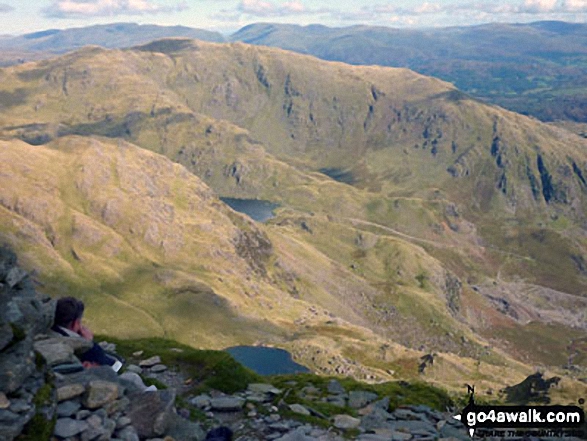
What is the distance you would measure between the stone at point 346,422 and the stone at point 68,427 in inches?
632

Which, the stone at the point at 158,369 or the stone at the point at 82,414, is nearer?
the stone at the point at 82,414

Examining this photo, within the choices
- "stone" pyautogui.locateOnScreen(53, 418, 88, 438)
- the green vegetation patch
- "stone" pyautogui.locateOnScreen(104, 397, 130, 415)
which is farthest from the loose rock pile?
"stone" pyautogui.locateOnScreen(53, 418, 88, 438)

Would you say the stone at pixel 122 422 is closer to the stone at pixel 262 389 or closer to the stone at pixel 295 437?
the stone at pixel 295 437

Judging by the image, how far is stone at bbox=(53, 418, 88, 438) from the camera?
20.1 meters

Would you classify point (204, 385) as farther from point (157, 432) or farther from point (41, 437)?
point (41, 437)

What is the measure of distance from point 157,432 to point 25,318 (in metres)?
8.08

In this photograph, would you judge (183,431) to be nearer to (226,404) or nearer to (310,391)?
(226,404)

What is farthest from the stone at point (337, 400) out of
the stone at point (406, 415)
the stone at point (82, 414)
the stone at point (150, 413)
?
the stone at point (82, 414)

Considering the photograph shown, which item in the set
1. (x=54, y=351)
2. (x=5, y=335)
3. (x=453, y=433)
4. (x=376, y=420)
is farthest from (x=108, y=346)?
(x=453, y=433)

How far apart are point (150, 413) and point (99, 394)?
2902 mm

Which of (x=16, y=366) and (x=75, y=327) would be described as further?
(x=75, y=327)

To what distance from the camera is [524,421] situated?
3133cm

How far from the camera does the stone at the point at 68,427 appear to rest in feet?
65.9

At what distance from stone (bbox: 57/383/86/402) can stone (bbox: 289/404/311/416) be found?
47.9 feet
